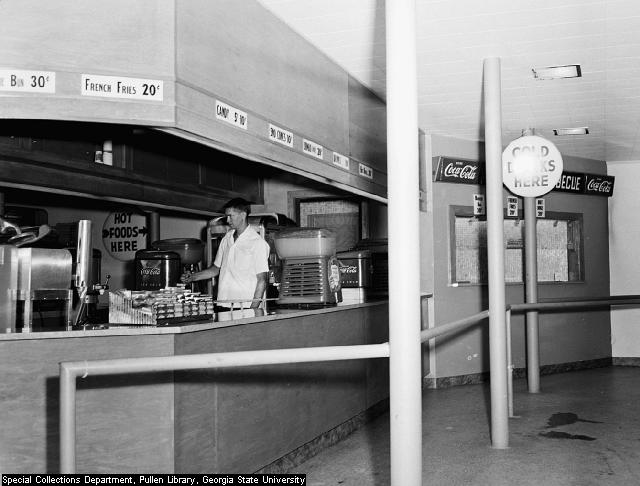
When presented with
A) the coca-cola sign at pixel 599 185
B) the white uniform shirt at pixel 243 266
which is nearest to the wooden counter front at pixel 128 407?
the white uniform shirt at pixel 243 266

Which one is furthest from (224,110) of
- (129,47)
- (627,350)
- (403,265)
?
(627,350)

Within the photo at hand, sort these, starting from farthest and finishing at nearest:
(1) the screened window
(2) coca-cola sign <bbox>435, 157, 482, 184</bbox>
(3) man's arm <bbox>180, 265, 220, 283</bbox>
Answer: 1. (1) the screened window
2. (2) coca-cola sign <bbox>435, 157, 482, 184</bbox>
3. (3) man's arm <bbox>180, 265, 220, 283</bbox>

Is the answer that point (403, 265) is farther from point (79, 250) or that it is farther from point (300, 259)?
point (300, 259)

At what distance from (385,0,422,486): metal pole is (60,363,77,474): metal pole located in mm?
852

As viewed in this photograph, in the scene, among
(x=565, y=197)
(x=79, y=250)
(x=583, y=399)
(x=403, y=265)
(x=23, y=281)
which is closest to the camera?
(x=403, y=265)

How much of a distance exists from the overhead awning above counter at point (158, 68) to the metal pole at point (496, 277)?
4.85 feet

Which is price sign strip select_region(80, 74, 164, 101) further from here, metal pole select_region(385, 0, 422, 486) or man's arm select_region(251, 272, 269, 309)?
man's arm select_region(251, 272, 269, 309)

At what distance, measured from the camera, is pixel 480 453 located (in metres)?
4.81

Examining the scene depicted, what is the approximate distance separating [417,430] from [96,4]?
2.47 m

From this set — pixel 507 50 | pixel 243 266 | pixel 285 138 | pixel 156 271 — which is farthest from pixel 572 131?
pixel 156 271

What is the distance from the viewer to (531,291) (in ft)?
22.9

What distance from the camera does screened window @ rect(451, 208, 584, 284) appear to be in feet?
26.6

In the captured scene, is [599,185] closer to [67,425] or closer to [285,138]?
[285,138]

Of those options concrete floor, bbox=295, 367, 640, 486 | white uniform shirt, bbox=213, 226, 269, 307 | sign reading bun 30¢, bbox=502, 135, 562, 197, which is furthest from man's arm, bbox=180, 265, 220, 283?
sign reading bun 30¢, bbox=502, 135, 562, 197
